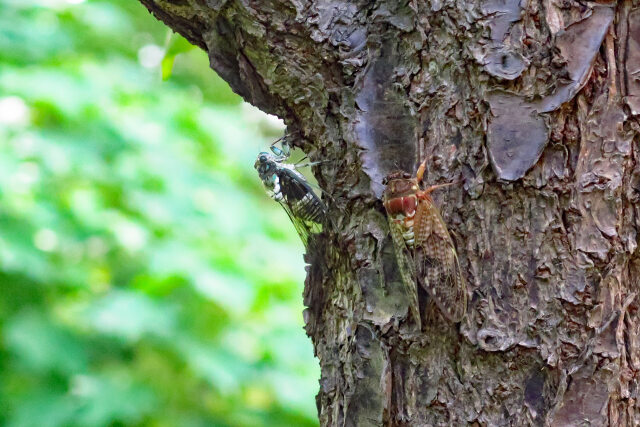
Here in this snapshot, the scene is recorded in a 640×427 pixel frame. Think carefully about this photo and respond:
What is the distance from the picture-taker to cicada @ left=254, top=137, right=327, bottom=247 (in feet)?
4.95

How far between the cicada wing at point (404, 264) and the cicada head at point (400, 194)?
0.03 m

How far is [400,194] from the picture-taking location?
1.01 meters

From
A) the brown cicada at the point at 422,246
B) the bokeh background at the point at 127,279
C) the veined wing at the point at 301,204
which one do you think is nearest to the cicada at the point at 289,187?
the veined wing at the point at 301,204

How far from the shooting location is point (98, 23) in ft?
11.5

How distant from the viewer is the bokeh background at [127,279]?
2.44 meters

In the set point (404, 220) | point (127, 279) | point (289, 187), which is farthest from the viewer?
point (127, 279)

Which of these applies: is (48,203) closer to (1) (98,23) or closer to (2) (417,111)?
(1) (98,23)

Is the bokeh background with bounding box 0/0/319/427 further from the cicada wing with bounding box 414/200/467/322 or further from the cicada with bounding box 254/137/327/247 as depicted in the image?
the cicada wing with bounding box 414/200/467/322

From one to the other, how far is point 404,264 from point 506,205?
19 cm

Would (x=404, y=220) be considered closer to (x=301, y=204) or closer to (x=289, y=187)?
(x=301, y=204)

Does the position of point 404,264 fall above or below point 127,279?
below

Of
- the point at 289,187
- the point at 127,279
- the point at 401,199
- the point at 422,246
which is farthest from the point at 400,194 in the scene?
the point at 127,279

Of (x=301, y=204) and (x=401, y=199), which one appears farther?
(x=301, y=204)

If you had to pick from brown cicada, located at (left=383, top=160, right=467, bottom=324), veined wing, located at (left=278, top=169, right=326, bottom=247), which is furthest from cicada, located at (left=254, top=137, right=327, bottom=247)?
brown cicada, located at (left=383, top=160, right=467, bottom=324)
